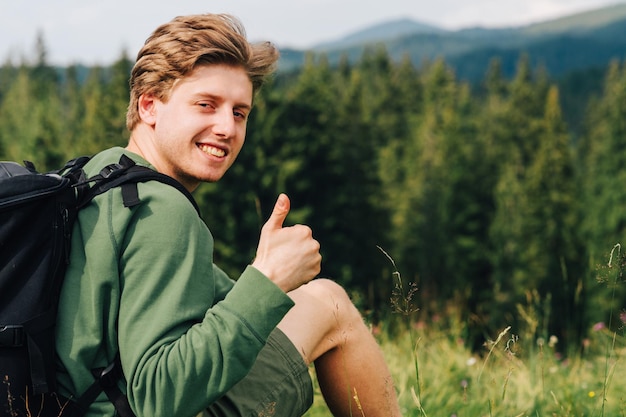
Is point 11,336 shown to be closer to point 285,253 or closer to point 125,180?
point 125,180

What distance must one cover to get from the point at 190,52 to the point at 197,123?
214mm

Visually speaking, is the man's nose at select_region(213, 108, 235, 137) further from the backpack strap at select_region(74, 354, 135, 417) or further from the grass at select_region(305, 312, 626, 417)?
the grass at select_region(305, 312, 626, 417)

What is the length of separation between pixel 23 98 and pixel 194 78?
66.7 metres

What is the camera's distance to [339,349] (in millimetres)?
2801

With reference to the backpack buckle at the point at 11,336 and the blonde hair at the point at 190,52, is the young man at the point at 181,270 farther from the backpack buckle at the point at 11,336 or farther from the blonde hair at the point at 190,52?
the backpack buckle at the point at 11,336

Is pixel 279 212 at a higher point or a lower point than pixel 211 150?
lower

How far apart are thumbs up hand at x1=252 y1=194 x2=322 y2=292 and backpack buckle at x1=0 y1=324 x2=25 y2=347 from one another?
0.61 metres

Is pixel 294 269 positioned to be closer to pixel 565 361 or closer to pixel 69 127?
pixel 565 361

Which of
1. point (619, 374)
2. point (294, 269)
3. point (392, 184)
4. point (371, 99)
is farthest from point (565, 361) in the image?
point (371, 99)

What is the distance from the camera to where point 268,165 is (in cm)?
2841

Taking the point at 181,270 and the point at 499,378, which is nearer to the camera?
the point at 181,270

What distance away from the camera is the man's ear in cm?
253

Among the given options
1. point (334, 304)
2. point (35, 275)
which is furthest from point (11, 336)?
point (334, 304)

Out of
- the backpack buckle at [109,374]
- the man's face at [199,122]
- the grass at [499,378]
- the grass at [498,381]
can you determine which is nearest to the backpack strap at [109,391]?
the backpack buckle at [109,374]
